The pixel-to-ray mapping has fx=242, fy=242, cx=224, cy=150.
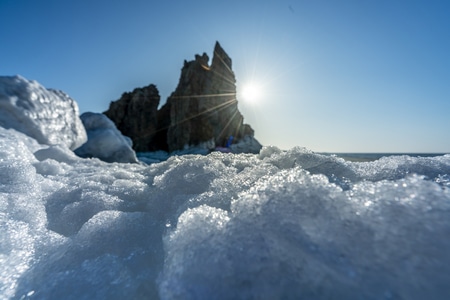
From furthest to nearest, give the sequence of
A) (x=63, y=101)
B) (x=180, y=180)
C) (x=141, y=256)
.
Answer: (x=63, y=101)
(x=180, y=180)
(x=141, y=256)

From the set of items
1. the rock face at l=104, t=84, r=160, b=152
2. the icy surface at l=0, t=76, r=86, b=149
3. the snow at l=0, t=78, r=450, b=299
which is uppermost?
the rock face at l=104, t=84, r=160, b=152

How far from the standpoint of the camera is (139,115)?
49656 millimetres

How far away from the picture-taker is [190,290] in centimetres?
64

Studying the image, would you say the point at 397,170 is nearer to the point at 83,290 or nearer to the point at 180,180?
the point at 180,180

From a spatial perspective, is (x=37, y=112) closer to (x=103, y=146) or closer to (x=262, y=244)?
(x=103, y=146)

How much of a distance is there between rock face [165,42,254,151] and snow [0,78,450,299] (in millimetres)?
40155

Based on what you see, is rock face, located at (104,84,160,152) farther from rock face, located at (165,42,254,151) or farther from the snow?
the snow

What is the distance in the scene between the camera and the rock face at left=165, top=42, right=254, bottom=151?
41281mm

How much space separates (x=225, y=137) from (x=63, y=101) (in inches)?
1526

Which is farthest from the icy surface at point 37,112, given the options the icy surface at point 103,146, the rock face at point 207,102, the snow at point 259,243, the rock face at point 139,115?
the rock face at point 139,115

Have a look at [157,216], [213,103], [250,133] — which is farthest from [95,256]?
[250,133]

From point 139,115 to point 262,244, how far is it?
5255 cm

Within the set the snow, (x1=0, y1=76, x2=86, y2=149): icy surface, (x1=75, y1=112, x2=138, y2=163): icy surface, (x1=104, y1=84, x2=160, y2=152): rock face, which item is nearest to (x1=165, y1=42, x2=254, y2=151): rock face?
(x1=104, y1=84, x2=160, y2=152): rock face

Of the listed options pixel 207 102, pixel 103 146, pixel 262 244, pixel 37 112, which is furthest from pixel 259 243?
pixel 207 102
